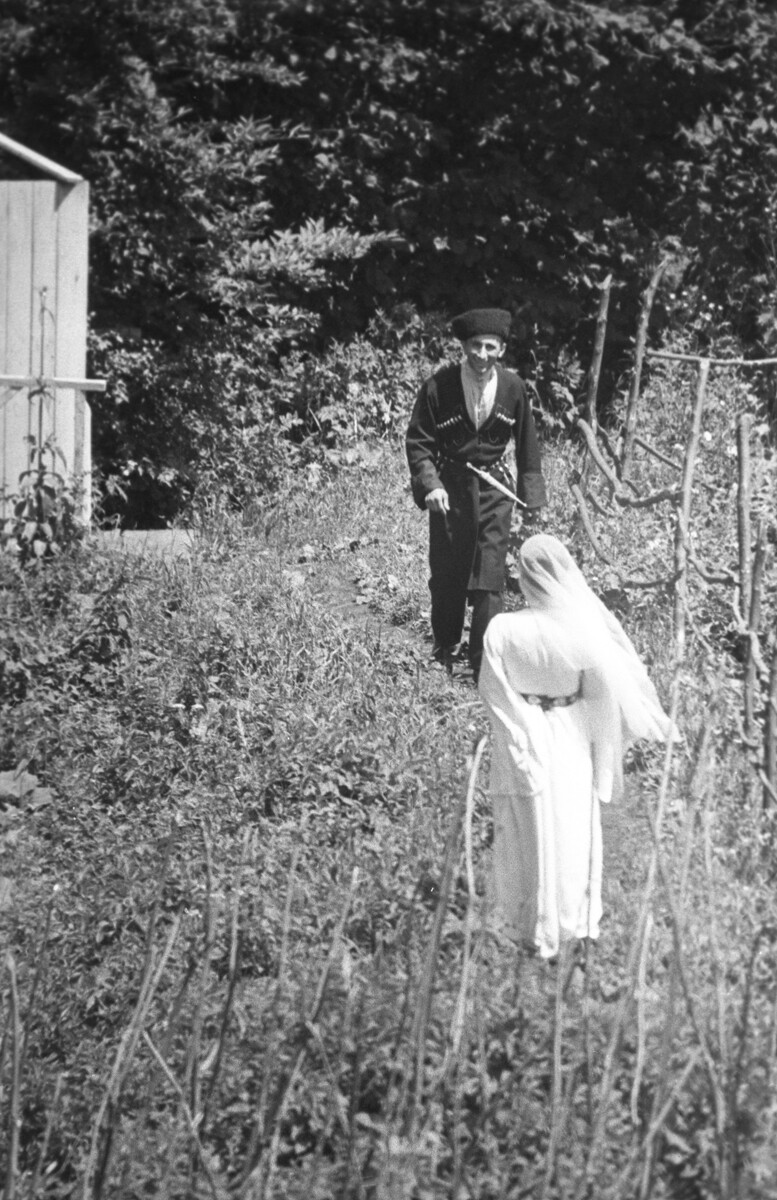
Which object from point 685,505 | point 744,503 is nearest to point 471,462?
point 744,503

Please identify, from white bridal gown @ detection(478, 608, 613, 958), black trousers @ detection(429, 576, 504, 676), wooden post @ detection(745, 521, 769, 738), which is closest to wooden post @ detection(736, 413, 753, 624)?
wooden post @ detection(745, 521, 769, 738)

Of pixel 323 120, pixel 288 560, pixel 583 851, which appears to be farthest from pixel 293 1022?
pixel 323 120

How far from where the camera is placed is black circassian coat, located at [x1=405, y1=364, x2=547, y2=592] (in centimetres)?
756

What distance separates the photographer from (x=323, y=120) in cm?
1181

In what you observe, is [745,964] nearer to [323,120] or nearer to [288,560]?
[288,560]

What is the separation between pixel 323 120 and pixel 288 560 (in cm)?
407

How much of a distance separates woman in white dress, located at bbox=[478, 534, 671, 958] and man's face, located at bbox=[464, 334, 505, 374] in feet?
7.79

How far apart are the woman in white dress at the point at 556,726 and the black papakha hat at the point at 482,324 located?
7.69 ft

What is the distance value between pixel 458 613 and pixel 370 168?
17.0ft

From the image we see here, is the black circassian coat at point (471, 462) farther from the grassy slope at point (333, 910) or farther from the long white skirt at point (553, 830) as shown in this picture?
the long white skirt at point (553, 830)

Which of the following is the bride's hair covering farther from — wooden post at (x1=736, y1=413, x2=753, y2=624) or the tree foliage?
the tree foliage

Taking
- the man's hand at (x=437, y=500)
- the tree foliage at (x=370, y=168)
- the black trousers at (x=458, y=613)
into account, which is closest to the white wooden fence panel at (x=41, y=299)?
the tree foliage at (x=370, y=168)

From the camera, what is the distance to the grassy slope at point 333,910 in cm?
393

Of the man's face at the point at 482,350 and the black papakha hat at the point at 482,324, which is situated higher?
the black papakha hat at the point at 482,324
